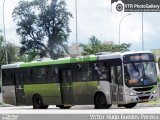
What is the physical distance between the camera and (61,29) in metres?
85.1

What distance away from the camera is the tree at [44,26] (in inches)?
3332

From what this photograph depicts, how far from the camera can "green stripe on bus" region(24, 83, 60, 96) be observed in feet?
84.9

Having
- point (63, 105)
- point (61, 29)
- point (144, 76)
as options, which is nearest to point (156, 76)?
point (144, 76)

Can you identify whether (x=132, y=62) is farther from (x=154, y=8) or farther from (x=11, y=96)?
(x=154, y=8)

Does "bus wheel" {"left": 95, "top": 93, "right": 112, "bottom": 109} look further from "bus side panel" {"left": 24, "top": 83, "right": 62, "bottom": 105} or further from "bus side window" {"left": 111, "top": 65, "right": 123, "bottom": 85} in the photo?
"bus side panel" {"left": 24, "top": 83, "right": 62, "bottom": 105}

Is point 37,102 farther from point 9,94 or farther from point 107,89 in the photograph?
point 107,89

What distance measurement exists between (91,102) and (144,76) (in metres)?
2.82

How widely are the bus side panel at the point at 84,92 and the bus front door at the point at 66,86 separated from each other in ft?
1.26

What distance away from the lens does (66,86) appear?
82.8 ft

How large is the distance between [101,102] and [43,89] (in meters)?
4.80

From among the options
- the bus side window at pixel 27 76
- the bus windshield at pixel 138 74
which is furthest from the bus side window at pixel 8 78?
the bus windshield at pixel 138 74

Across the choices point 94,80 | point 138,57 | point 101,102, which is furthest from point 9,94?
point 138,57

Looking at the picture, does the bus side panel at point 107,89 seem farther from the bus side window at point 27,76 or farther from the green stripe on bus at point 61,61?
the bus side window at point 27,76

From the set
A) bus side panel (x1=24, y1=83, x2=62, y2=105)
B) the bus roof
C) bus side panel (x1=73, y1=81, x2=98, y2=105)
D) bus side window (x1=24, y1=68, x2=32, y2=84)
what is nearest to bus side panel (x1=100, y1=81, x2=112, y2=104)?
bus side panel (x1=73, y1=81, x2=98, y2=105)
